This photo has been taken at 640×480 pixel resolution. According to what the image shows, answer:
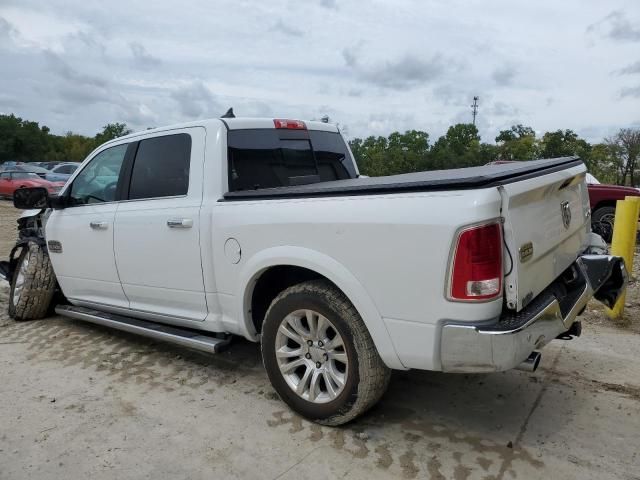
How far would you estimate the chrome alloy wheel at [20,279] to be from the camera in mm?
5410

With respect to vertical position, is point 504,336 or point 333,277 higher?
point 333,277

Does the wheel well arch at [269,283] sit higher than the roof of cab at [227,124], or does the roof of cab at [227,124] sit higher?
the roof of cab at [227,124]

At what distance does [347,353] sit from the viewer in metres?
2.99

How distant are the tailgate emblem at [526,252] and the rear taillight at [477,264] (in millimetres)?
184

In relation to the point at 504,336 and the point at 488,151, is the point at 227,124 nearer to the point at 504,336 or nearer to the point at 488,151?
the point at 504,336

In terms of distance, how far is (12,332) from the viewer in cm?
518

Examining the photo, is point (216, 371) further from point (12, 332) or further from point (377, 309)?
point (12, 332)

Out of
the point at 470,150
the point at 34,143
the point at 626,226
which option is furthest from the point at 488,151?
the point at 34,143

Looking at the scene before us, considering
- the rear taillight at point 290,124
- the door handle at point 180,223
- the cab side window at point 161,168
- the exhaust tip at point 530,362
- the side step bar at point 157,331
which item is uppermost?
the rear taillight at point 290,124

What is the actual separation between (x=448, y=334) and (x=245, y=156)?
77.5 inches

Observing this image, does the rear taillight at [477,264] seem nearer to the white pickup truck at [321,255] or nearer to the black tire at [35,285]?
the white pickup truck at [321,255]

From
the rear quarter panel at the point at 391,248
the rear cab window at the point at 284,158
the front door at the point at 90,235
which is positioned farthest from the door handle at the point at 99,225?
the rear quarter panel at the point at 391,248

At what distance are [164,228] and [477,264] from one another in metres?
2.25

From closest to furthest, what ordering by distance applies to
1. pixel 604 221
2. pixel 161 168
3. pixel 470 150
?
pixel 161 168 → pixel 604 221 → pixel 470 150
